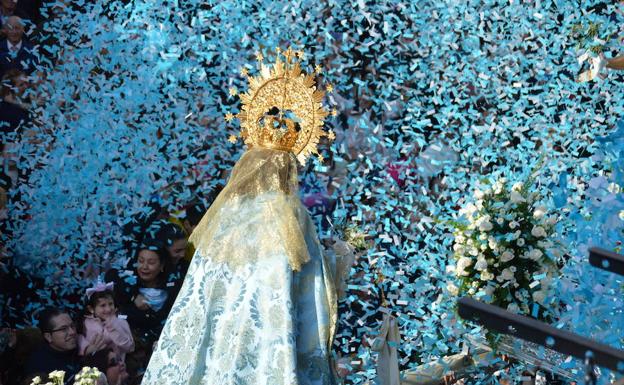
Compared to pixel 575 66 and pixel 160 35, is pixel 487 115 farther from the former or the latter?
pixel 160 35

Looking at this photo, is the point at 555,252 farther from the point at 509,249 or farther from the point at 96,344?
the point at 96,344

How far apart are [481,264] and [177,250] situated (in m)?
2.41

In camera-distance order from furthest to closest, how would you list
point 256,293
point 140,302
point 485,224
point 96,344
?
point 140,302 → point 96,344 → point 485,224 → point 256,293

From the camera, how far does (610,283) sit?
569 cm

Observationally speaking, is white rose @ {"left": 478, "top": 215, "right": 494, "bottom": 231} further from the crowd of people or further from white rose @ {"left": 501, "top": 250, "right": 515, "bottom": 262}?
the crowd of people

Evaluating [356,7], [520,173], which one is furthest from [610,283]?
[356,7]

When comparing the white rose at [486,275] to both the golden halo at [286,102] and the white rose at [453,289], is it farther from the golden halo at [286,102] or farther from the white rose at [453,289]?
the golden halo at [286,102]

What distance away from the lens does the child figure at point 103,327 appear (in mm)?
7758

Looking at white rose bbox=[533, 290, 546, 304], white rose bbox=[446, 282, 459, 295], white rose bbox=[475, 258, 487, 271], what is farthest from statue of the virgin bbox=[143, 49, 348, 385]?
white rose bbox=[533, 290, 546, 304]

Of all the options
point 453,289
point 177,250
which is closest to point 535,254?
point 453,289

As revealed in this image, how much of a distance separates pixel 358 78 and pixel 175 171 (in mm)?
1615

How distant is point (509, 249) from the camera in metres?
6.92

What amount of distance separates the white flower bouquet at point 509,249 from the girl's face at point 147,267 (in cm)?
233

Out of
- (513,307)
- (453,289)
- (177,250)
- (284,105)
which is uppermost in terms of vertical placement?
(284,105)
